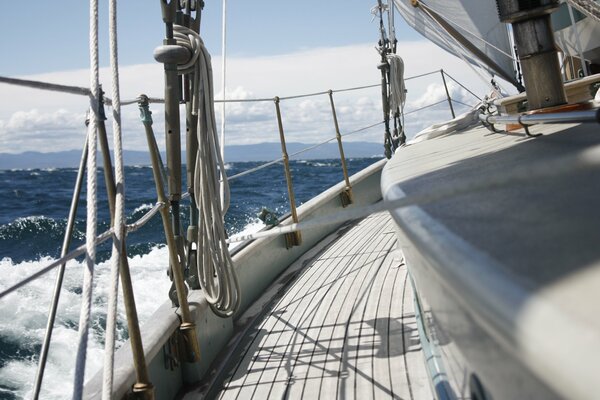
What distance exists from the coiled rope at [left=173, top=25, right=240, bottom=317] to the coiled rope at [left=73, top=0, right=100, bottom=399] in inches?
32.0

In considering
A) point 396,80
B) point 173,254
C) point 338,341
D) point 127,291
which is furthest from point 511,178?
point 396,80

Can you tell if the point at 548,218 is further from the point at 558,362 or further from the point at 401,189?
the point at 401,189

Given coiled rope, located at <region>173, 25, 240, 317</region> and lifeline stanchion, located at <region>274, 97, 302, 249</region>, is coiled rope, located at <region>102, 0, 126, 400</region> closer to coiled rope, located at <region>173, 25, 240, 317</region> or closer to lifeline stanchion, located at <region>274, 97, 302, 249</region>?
coiled rope, located at <region>173, 25, 240, 317</region>

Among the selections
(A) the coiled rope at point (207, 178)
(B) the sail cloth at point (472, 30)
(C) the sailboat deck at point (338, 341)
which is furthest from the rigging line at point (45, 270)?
(B) the sail cloth at point (472, 30)

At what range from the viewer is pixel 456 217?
79 cm

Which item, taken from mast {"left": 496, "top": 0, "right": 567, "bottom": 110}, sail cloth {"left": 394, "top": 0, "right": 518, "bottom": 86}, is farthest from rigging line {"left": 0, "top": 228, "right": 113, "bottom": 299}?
sail cloth {"left": 394, "top": 0, "right": 518, "bottom": 86}

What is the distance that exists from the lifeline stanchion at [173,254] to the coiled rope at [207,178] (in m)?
0.13

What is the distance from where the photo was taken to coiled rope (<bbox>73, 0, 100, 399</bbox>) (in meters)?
1.16

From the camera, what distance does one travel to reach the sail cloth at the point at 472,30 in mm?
4676

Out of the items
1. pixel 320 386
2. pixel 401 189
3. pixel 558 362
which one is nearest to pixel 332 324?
pixel 320 386

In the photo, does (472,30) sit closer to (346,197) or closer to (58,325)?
(346,197)

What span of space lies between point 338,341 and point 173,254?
2.62 ft

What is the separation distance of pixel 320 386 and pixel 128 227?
87 centimetres

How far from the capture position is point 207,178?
7.21 ft
